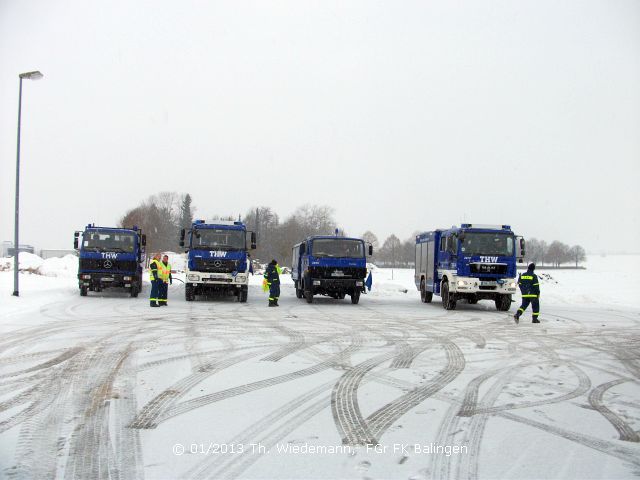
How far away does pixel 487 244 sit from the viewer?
17969mm

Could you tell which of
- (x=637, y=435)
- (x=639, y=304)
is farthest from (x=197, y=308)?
(x=639, y=304)

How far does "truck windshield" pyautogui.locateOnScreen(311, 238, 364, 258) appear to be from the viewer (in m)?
19.9

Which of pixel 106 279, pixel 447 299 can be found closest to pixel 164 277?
pixel 106 279

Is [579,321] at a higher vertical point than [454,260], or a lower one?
lower

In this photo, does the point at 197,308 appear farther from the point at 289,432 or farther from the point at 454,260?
the point at 289,432

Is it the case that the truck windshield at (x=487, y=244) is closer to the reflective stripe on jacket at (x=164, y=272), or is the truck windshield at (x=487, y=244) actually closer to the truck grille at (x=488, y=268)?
the truck grille at (x=488, y=268)

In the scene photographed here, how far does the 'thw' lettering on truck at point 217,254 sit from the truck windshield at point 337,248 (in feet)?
7.67

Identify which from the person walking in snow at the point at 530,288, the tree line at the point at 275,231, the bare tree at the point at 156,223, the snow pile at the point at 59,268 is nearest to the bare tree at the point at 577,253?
the tree line at the point at 275,231

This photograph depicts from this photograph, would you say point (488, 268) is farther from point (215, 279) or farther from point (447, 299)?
point (215, 279)

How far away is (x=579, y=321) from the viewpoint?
15695 millimetres

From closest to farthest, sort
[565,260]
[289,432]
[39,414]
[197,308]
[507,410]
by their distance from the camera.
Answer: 1. [289,432]
2. [39,414]
3. [507,410]
4. [197,308]
5. [565,260]

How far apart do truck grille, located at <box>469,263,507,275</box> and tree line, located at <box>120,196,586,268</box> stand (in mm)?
37933

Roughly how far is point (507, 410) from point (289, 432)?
2456 mm

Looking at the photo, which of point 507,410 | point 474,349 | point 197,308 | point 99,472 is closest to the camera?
point 99,472
